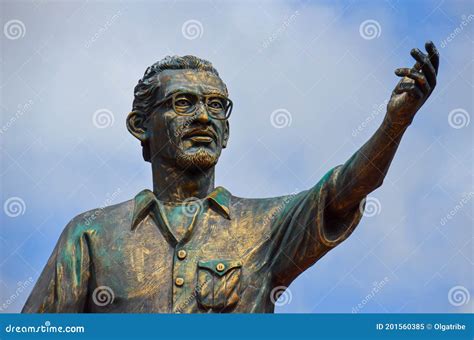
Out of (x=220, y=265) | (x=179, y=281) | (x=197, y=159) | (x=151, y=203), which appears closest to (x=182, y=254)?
(x=179, y=281)

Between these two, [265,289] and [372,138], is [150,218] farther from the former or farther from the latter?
[372,138]

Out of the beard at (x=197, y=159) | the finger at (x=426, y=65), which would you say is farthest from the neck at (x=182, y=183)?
the finger at (x=426, y=65)

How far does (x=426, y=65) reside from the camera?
46.5 feet

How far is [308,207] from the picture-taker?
15211mm

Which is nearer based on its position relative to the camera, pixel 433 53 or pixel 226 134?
pixel 433 53

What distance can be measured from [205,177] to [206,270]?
3.61ft

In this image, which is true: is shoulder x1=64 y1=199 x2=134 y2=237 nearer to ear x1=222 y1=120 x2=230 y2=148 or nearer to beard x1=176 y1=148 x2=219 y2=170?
beard x1=176 y1=148 x2=219 y2=170

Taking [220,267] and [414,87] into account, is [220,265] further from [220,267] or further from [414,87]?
[414,87]

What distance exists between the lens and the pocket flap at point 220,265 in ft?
49.8

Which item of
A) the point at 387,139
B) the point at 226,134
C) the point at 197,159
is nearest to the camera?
the point at 387,139

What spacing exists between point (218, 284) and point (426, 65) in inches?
115

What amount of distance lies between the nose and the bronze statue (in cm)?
1

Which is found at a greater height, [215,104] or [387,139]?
[387,139]

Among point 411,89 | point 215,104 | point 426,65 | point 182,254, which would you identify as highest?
point 426,65
